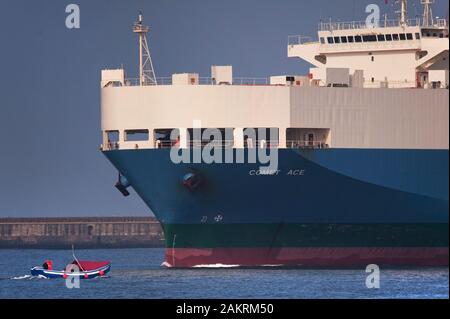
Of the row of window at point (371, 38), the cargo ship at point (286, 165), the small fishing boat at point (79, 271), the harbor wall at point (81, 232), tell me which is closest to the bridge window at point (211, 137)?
the cargo ship at point (286, 165)

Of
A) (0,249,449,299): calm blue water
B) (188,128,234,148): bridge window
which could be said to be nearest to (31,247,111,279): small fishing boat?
(0,249,449,299): calm blue water

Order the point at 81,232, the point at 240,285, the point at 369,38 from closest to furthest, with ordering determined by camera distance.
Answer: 1. the point at 240,285
2. the point at 369,38
3. the point at 81,232

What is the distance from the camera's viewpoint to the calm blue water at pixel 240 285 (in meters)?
67.8

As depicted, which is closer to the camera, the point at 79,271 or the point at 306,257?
the point at 306,257

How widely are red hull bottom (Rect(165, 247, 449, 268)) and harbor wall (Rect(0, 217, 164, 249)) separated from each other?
→ 6962 centimetres

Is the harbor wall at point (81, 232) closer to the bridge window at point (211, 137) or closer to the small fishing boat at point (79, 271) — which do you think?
the small fishing boat at point (79, 271)

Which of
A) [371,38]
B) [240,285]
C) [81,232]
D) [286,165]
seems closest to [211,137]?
[286,165]

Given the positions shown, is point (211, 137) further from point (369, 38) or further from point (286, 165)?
point (369, 38)

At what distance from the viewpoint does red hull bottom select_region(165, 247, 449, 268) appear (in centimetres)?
7894

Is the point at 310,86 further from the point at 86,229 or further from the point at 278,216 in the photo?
the point at 86,229

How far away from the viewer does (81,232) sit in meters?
153

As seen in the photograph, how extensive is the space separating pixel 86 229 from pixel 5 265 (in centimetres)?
5344

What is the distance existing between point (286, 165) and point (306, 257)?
4148 millimetres
